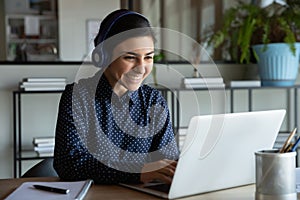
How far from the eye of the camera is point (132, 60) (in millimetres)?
1613

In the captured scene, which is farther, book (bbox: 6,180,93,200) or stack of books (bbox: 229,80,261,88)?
stack of books (bbox: 229,80,261,88)

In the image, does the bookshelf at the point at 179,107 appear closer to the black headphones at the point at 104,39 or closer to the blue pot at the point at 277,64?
the blue pot at the point at 277,64

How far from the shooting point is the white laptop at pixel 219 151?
1079 mm

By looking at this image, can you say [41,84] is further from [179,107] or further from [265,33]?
[265,33]

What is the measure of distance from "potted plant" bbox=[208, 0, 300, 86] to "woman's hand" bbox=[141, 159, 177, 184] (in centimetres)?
198

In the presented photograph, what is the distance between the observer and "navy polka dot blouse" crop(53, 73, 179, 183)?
55.4 inches

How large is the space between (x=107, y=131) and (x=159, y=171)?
44 cm

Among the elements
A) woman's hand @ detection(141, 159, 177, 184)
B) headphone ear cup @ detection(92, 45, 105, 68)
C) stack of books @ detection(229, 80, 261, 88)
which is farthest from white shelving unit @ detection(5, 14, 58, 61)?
woman's hand @ detection(141, 159, 177, 184)

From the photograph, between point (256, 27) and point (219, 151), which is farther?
point (256, 27)

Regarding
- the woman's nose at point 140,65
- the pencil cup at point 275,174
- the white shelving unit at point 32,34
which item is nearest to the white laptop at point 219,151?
the pencil cup at point 275,174

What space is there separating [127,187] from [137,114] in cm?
51

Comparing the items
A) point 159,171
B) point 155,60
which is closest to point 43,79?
point 155,60

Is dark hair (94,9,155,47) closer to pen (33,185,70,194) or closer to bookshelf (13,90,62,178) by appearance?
pen (33,185,70,194)

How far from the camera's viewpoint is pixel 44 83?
299 centimetres
